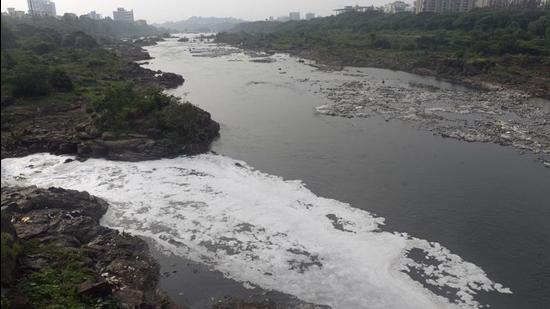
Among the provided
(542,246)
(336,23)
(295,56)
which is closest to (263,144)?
(542,246)

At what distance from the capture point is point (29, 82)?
3744 cm

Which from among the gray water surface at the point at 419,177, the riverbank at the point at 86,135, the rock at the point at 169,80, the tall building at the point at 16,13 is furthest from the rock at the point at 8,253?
the tall building at the point at 16,13

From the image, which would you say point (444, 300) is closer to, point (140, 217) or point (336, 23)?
point (140, 217)

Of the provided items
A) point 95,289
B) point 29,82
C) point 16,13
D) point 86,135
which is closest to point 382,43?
point 29,82

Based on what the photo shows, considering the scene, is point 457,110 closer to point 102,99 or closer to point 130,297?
point 102,99

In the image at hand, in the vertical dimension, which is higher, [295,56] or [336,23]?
[336,23]

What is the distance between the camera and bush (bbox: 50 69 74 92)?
4091cm

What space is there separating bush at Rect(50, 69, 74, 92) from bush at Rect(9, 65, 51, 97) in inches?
76.3

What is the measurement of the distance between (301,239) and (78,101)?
30.0 m

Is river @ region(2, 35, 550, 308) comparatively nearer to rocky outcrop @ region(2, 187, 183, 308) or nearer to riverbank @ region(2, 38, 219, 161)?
rocky outcrop @ region(2, 187, 183, 308)

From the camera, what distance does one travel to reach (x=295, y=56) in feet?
305

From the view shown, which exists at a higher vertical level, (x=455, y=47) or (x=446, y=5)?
(x=446, y=5)

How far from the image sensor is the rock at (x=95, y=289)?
1262cm

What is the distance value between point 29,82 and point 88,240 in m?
26.8
